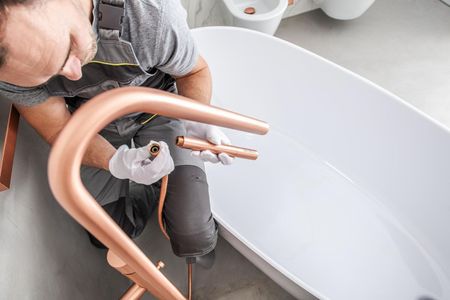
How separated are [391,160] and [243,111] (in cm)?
64

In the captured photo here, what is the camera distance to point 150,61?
933 mm

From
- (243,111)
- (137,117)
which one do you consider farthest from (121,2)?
(243,111)

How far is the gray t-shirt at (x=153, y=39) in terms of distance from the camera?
2.77 ft

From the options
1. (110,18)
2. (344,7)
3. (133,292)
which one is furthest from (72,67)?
(344,7)

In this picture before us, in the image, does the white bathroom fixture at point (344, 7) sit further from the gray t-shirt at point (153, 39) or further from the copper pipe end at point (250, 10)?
the gray t-shirt at point (153, 39)

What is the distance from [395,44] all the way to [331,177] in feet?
3.62

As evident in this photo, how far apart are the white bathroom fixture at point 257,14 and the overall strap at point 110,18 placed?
3.44 ft

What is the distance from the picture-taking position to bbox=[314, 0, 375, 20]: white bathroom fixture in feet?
6.56

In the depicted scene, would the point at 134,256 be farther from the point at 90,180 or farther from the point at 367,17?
the point at 367,17

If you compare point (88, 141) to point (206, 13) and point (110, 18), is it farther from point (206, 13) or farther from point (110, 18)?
point (206, 13)

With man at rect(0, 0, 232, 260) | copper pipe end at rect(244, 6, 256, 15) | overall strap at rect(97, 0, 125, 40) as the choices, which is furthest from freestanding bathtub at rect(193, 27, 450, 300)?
overall strap at rect(97, 0, 125, 40)

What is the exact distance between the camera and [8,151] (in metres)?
0.84

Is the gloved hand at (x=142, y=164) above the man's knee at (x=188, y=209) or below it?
above

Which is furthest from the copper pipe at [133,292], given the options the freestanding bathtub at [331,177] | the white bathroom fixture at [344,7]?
the white bathroom fixture at [344,7]
